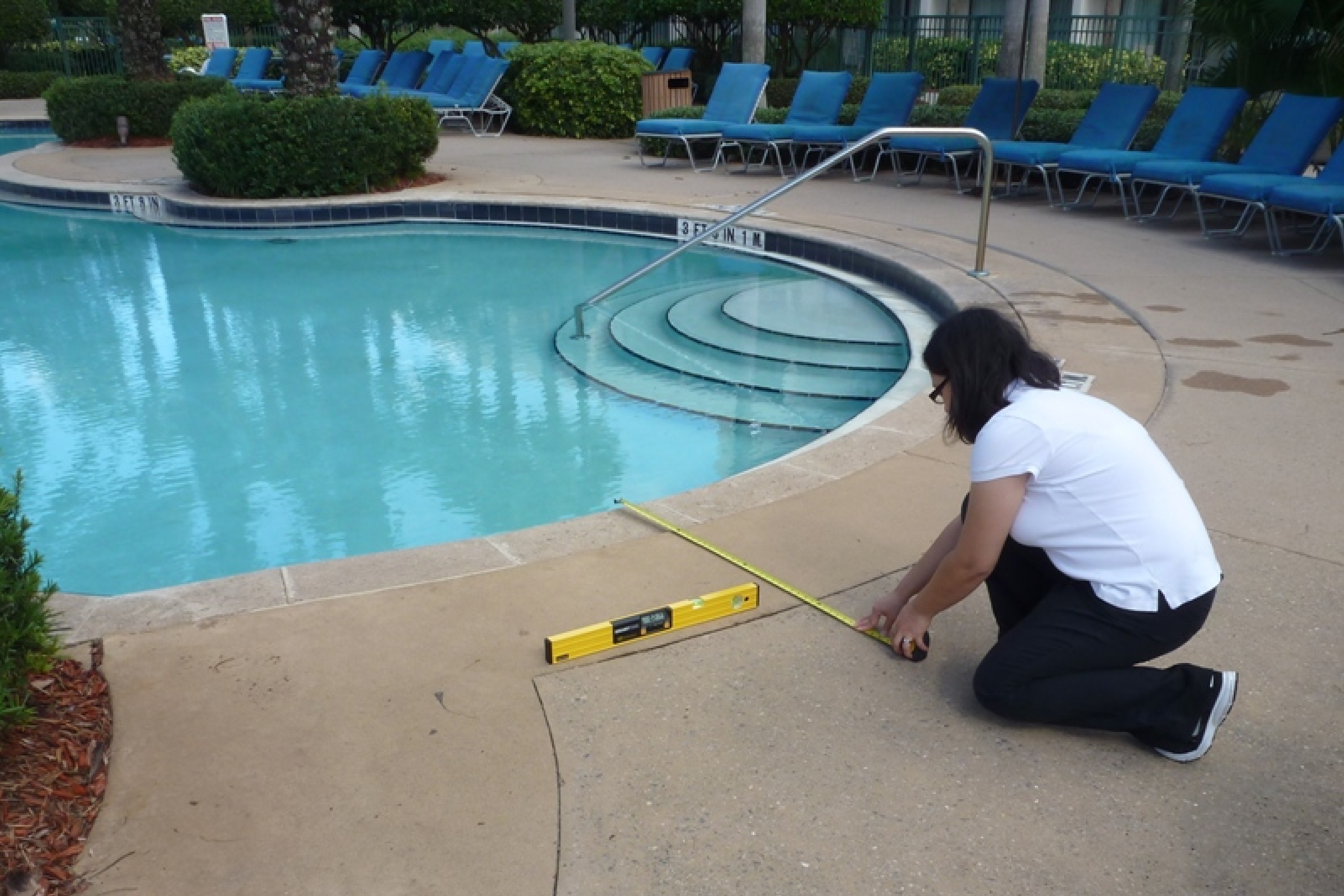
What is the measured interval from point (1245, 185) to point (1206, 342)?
268 centimetres

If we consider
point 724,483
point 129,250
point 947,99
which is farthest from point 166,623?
point 947,99

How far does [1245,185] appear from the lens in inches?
311

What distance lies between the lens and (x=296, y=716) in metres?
2.73

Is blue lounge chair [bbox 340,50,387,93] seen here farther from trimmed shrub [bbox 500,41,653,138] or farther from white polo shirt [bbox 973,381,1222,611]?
white polo shirt [bbox 973,381,1222,611]

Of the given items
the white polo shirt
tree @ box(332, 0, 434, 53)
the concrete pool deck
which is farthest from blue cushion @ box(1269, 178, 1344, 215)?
tree @ box(332, 0, 434, 53)

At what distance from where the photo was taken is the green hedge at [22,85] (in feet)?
83.3

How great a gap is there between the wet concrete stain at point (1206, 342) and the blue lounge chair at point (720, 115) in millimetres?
7602

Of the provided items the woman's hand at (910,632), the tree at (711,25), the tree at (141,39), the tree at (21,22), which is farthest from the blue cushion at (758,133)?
the tree at (21,22)

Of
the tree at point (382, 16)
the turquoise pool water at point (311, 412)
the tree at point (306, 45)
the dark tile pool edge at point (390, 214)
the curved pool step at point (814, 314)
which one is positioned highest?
the tree at point (382, 16)

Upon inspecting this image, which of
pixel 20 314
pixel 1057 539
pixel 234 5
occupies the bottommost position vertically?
pixel 20 314

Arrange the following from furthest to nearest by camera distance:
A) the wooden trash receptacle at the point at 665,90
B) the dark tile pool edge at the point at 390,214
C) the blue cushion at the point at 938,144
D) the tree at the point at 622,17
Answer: the tree at the point at 622,17 → the wooden trash receptacle at the point at 665,90 → the blue cushion at the point at 938,144 → the dark tile pool edge at the point at 390,214

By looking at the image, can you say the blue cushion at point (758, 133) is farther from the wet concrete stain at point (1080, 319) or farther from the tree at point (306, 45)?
the wet concrete stain at point (1080, 319)

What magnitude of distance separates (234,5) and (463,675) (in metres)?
32.0

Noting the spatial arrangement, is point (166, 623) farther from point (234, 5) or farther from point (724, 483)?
point (234, 5)
